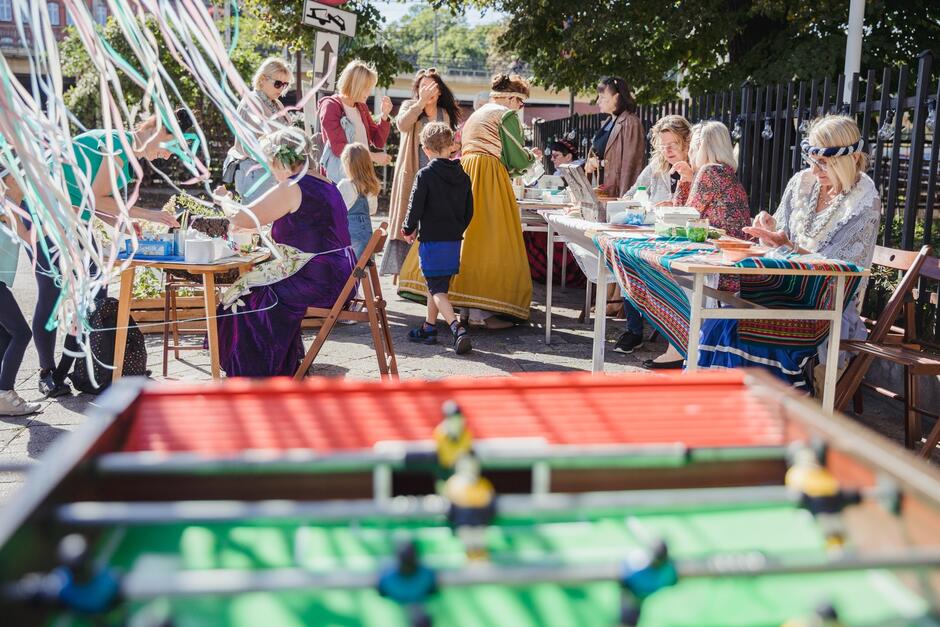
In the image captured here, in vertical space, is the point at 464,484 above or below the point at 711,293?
above

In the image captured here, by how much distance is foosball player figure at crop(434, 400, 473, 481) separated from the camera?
47.9 inches

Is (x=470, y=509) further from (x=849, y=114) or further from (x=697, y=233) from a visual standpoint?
(x=849, y=114)

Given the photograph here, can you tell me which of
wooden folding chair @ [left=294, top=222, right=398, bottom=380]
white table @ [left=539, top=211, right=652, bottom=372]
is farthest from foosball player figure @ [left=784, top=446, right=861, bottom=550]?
wooden folding chair @ [left=294, top=222, right=398, bottom=380]

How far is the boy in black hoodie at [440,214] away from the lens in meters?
6.24

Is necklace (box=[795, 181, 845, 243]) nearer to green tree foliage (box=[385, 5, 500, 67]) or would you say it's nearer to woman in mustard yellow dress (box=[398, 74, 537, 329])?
woman in mustard yellow dress (box=[398, 74, 537, 329])

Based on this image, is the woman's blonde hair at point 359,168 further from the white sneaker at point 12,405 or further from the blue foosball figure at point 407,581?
the blue foosball figure at point 407,581

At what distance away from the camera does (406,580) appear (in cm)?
87

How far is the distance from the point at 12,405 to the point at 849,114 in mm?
5154

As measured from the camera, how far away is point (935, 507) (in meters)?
1.03

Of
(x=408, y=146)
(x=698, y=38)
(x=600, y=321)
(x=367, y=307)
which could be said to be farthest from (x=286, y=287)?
(x=698, y=38)

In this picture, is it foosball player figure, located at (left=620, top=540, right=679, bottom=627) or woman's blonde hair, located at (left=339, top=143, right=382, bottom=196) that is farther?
woman's blonde hair, located at (left=339, top=143, right=382, bottom=196)

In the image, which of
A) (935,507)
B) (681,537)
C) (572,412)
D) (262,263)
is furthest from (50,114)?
(262,263)

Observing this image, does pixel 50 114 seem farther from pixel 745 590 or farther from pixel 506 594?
pixel 745 590

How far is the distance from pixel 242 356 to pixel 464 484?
395 centimetres
